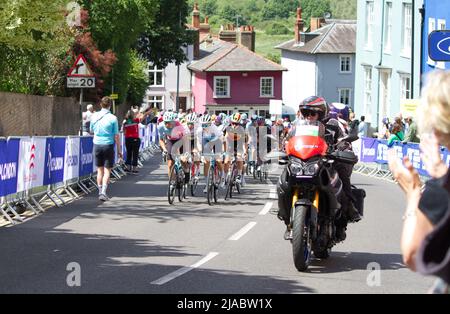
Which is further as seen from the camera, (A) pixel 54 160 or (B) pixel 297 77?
(B) pixel 297 77

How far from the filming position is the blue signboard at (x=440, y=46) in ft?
73.5

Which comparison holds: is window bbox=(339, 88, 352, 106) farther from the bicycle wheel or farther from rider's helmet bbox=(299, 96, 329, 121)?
rider's helmet bbox=(299, 96, 329, 121)

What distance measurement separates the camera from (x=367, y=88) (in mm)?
57219

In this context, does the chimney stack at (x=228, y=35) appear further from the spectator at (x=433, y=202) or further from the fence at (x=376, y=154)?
the spectator at (x=433, y=202)

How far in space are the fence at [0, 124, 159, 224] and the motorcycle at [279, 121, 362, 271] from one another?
6180 millimetres

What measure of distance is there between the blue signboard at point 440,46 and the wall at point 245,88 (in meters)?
75.7

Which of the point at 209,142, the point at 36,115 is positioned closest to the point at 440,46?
the point at 209,142

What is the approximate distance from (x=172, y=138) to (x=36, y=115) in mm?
9092

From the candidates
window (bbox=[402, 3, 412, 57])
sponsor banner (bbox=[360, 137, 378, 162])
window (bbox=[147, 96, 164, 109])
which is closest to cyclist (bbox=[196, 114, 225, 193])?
sponsor banner (bbox=[360, 137, 378, 162])

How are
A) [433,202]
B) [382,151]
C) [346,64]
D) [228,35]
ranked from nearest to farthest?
1. [433,202]
2. [382,151]
3. [346,64]
4. [228,35]

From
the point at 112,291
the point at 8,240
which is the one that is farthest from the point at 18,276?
the point at 8,240

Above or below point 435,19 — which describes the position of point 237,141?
below

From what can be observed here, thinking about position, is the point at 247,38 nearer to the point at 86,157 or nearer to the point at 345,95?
the point at 345,95
